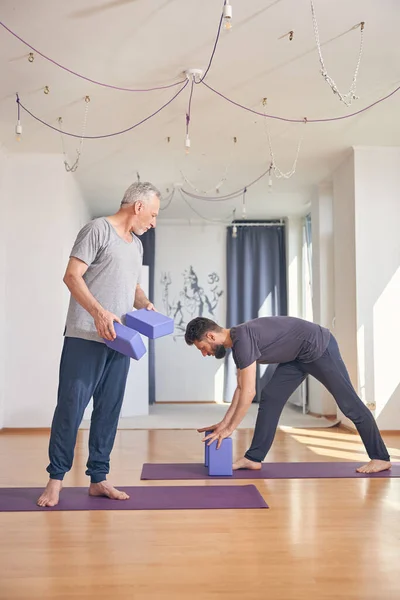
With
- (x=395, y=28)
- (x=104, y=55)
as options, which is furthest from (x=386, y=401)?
(x=104, y=55)

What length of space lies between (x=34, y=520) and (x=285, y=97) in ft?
10.6

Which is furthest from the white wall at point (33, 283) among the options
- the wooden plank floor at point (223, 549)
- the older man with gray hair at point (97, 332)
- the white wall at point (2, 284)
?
the older man with gray hair at point (97, 332)

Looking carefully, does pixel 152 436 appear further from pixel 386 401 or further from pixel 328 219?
pixel 328 219

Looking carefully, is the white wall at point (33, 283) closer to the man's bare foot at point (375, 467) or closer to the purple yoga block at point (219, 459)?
the purple yoga block at point (219, 459)

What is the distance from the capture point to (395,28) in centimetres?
358

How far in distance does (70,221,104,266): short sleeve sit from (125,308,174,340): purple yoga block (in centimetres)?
29

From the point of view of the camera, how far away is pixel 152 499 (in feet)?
9.59

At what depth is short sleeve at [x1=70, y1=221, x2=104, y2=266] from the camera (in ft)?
8.93

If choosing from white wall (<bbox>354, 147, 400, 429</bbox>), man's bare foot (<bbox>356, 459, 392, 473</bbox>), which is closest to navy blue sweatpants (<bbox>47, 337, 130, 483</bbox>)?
man's bare foot (<bbox>356, 459, 392, 473</bbox>)

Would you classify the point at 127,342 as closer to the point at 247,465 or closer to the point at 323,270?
the point at 247,465

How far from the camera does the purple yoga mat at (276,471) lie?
347 cm

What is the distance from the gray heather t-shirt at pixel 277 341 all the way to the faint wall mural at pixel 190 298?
5.14 meters

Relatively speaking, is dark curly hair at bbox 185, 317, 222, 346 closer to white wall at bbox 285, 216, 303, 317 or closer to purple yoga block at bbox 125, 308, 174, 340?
purple yoga block at bbox 125, 308, 174, 340

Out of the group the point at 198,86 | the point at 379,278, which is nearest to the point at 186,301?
the point at 379,278
